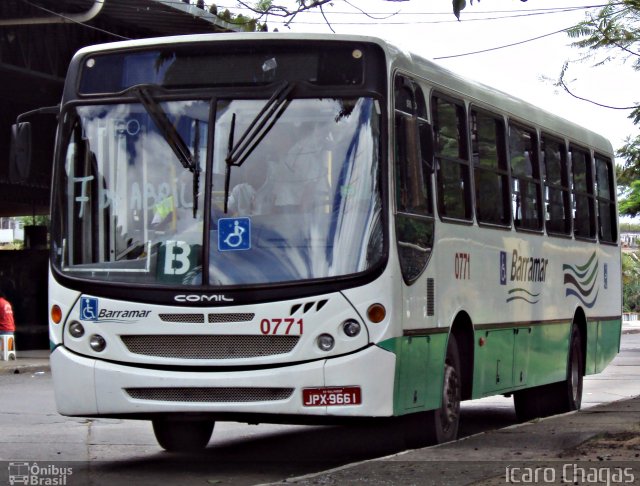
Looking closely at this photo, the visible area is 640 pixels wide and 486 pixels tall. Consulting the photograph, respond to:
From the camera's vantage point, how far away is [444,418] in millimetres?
11602

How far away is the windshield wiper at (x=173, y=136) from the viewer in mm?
10305

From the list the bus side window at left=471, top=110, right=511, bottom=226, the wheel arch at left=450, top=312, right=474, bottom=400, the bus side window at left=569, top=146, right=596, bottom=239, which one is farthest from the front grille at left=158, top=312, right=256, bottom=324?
the bus side window at left=569, top=146, right=596, bottom=239

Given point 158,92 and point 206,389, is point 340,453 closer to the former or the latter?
point 206,389

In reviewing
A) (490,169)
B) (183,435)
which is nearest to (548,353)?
(490,169)

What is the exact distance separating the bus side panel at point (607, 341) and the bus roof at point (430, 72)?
257 cm

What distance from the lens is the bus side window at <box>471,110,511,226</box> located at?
41.7 ft

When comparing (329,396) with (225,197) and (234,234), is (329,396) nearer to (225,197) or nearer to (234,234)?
(234,234)

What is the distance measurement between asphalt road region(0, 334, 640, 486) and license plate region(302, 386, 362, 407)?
628 mm

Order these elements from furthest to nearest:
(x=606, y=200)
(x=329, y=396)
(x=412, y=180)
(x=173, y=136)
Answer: (x=606, y=200) → (x=412, y=180) → (x=173, y=136) → (x=329, y=396)

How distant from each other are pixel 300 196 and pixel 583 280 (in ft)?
23.2

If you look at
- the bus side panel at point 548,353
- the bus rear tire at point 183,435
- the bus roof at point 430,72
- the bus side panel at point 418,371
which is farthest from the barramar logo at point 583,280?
the bus rear tire at point 183,435

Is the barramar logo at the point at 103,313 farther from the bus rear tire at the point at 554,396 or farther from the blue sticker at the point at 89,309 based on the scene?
the bus rear tire at the point at 554,396

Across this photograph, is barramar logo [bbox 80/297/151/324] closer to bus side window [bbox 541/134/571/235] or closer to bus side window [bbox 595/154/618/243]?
bus side window [bbox 541/134/571/235]

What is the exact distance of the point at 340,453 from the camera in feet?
39.8
